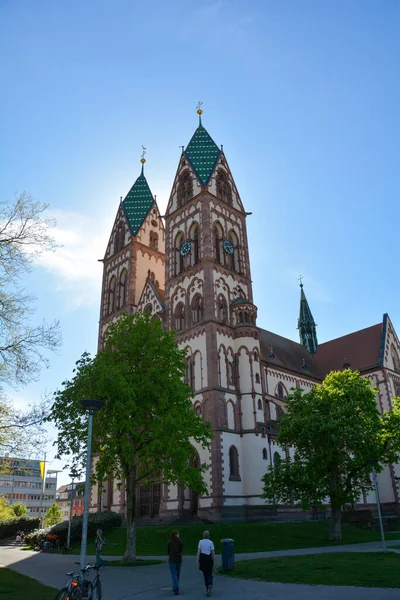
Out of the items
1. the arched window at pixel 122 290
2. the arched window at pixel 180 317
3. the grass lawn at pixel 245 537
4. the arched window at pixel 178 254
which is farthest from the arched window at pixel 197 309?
the grass lawn at pixel 245 537

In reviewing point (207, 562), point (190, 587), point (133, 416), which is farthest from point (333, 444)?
point (207, 562)

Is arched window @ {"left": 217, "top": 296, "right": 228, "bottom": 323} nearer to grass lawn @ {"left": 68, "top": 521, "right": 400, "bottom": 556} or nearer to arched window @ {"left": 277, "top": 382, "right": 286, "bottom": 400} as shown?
arched window @ {"left": 277, "top": 382, "right": 286, "bottom": 400}

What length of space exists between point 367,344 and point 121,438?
40040 millimetres

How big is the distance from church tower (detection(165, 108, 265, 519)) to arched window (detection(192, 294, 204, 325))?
0.09m

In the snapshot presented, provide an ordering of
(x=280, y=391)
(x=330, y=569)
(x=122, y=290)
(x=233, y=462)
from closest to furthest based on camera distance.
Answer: (x=330, y=569), (x=233, y=462), (x=280, y=391), (x=122, y=290)

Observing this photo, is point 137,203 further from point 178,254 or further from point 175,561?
point 175,561

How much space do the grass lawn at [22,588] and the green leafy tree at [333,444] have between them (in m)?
15.8

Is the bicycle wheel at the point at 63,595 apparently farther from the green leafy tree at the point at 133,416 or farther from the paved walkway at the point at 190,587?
the green leafy tree at the point at 133,416

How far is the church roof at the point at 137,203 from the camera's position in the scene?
56.9 metres

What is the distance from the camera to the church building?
35625 millimetres

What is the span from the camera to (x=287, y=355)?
51375 mm

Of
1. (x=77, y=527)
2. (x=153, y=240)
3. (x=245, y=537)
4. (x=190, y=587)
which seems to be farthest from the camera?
(x=153, y=240)

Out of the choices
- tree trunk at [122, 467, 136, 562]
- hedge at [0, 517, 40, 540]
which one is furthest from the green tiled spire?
hedge at [0, 517, 40, 540]

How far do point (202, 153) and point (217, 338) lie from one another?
76.8ft
